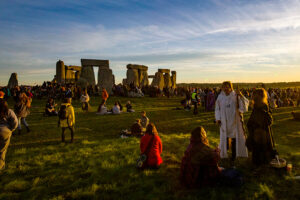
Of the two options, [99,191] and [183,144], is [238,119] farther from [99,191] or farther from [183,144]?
[99,191]

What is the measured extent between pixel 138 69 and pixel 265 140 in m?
31.1

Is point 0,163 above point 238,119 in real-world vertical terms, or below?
below

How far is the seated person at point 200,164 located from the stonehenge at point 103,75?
2367 cm

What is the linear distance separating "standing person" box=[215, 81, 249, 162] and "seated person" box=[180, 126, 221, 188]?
63.8 inches

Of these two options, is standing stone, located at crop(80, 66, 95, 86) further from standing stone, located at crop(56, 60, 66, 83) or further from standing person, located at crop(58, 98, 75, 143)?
standing person, located at crop(58, 98, 75, 143)

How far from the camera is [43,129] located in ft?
34.6

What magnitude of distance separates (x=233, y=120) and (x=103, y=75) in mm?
24548

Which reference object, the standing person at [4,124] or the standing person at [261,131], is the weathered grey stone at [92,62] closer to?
the standing person at [4,124]

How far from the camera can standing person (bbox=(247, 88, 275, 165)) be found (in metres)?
5.21

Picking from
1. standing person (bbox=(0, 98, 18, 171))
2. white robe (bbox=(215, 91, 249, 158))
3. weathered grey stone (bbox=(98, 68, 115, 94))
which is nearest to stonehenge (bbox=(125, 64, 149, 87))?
weathered grey stone (bbox=(98, 68, 115, 94))

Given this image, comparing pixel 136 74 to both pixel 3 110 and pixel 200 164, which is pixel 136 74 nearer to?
pixel 3 110

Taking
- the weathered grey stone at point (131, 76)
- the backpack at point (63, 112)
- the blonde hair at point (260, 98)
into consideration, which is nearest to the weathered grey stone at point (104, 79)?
the weathered grey stone at point (131, 76)

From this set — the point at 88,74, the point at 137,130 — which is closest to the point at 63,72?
the point at 88,74

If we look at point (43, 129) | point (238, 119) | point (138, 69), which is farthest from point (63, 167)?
point (138, 69)
